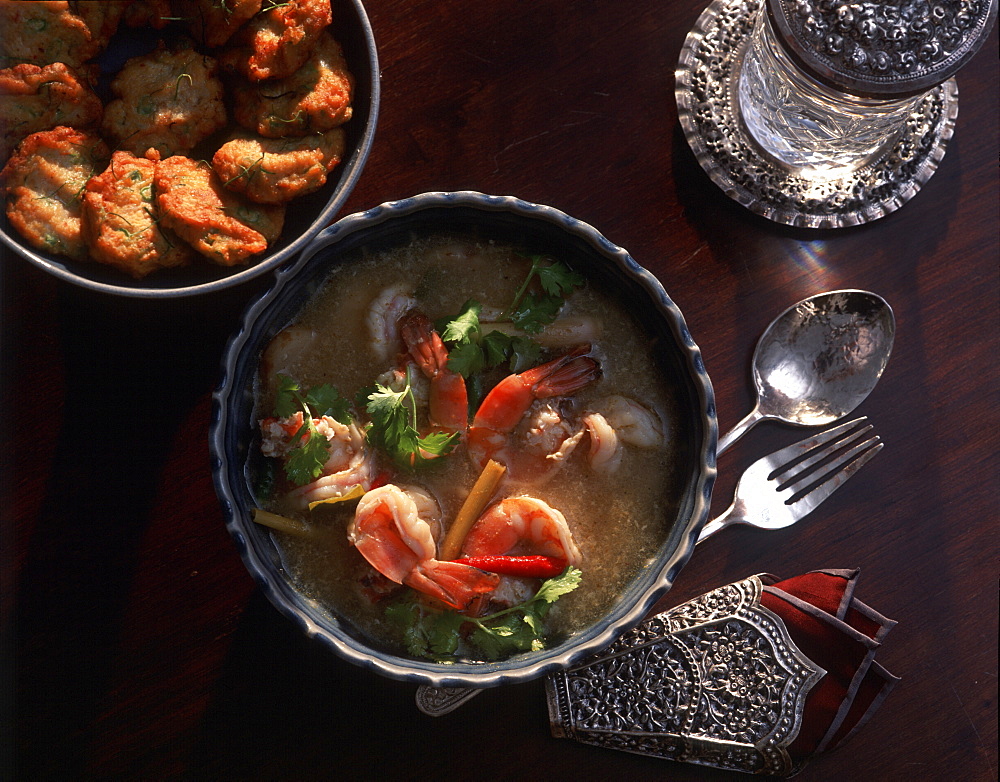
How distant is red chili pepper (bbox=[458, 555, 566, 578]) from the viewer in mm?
1556

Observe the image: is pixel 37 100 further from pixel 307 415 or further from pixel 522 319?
pixel 522 319

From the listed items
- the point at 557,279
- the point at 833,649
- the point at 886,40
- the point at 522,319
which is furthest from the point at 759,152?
the point at 833,649

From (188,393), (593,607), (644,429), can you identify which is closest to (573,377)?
(644,429)

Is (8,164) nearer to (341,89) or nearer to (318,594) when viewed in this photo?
(341,89)

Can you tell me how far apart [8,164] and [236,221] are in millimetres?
436

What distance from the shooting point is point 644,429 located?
1609mm

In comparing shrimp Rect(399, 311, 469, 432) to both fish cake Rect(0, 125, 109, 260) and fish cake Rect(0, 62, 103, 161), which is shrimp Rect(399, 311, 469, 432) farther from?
fish cake Rect(0, 62, 103, 161)

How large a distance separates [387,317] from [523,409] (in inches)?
13.6

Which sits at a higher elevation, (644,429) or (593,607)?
(644,429)

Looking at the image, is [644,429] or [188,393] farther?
[188,393]

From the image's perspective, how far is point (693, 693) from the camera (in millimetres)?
1729

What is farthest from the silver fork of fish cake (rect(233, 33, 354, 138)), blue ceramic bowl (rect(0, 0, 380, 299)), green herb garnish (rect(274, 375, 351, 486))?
fish cake (rect(233, 33, 354, 138))

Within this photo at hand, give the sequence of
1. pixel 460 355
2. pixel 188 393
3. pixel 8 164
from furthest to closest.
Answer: pixel 188 393, pixel 460 355, pixel 8 164

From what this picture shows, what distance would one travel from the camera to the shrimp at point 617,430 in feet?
5.21
